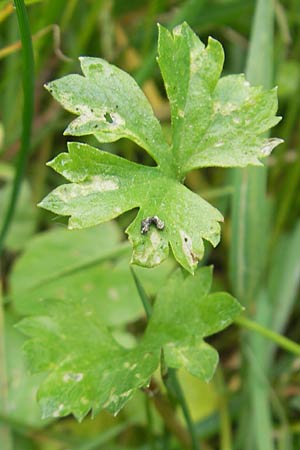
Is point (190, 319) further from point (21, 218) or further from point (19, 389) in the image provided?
point (21, 218)

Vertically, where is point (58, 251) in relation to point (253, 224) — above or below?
below

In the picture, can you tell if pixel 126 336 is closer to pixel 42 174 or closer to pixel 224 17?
pixel 42 174

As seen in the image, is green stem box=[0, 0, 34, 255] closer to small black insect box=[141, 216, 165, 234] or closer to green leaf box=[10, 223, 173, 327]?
green leaf box=[10, 223, 173, 327]

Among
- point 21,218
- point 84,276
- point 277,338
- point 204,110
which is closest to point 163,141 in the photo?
point 204,110

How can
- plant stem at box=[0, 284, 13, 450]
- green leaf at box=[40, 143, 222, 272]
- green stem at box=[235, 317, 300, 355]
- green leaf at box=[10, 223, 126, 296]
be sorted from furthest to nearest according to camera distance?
green leaf at box=[10, 223, 126, 296], plant stem at box=[0, 284, 13, 450], green stem at box=[235, 317, 300, 355], green leaf at box=[40, 143, 222, 272]

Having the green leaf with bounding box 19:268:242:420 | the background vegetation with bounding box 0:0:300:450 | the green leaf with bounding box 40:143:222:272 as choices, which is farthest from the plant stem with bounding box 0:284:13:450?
the green leaf with bounding box 40:143:222:272

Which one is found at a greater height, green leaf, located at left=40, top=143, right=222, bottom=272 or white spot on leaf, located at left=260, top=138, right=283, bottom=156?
white spot on leaf, located at left=260, top=138, right=283, bottom=156

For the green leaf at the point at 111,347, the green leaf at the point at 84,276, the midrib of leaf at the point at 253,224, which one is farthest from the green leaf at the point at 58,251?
the green leaf at the point at 111,347

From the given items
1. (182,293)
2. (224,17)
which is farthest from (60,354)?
(224,17)

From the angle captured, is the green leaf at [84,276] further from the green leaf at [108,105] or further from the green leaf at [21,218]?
the green leaf at [108,105]
